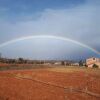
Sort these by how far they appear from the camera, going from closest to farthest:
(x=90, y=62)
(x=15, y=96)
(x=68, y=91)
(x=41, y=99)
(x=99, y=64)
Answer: (x=41, y=99)
(x=15, y=96)
(x=68, y=91)
(x=99, y=64)
(x=90, y=62)

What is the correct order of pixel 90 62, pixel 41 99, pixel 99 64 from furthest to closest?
pixel 90 62 < pixel 99 64 < pixel 41 99

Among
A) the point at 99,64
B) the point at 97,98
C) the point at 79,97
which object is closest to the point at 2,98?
the point at 79,97

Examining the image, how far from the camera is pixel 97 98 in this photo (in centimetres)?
1473

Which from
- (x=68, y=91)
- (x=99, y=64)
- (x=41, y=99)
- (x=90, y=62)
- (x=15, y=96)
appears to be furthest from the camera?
(x=90, y=62)

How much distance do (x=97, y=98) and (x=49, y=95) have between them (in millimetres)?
3450

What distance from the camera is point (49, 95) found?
51.5 feet

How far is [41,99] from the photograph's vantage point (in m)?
14.5

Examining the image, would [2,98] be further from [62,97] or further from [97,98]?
[97,98]

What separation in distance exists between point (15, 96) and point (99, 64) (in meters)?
65.9

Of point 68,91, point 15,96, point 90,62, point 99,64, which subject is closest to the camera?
point 15,96

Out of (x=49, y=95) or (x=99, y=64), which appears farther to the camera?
(x=99, y=64)

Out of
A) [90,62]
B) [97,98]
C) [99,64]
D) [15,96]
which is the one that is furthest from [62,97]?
[90,62]

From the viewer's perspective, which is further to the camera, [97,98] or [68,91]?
[68,91]

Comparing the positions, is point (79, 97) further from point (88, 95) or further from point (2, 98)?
point (2, 98)
